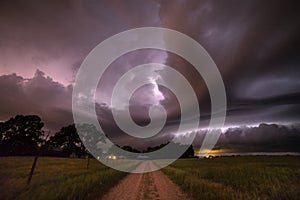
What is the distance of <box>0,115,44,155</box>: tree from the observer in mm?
20930

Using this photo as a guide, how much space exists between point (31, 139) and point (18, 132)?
8.45m

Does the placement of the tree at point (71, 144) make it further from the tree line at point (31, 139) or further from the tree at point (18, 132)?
the tree at point (18, 132)

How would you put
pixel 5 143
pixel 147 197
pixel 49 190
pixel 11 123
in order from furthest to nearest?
pixel 11 123, pixel 5 143, pixel 147 197, pixel 49 190

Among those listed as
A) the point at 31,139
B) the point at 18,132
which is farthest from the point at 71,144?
the point at 31,139

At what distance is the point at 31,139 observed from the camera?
1877 cm

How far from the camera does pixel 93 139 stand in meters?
48.5

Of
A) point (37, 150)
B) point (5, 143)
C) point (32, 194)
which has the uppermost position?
point (5, 143)

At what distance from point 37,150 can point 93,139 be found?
3529 centimetres

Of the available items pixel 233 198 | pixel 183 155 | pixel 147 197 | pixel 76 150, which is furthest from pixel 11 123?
pixel 183 155

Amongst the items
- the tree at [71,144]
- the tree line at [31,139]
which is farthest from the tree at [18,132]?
the tree at [71,144]

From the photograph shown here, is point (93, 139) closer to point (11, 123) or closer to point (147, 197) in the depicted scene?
point (11, 123)

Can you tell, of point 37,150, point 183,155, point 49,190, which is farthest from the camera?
point 183,155

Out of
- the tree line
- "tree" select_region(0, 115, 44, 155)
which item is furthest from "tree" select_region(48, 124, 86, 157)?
"tree" select_region(0, 115, 44, 155)

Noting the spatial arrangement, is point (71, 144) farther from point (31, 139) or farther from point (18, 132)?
point (31, 139)
